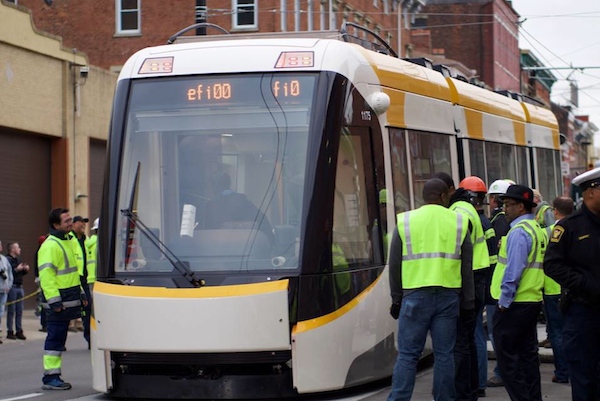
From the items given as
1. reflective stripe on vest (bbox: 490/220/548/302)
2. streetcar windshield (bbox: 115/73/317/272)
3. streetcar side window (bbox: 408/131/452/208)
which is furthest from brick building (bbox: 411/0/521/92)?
reflective stripe on vest (bbox: 490/220/548/302)

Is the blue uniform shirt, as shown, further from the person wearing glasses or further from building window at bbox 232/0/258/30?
building window at bbox 232/0/258/30

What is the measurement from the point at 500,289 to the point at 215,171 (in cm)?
272

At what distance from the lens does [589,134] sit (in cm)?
13812

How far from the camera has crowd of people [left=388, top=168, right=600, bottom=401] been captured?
852cm

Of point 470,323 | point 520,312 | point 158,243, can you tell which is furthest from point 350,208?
point 520,312

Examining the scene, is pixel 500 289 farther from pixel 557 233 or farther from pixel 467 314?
pixel 557 233

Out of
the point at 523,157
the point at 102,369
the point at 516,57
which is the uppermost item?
the point at 516,57

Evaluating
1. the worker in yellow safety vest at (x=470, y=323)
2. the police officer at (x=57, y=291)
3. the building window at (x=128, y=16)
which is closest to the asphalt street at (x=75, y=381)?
the police officer at (x=57, y=291)

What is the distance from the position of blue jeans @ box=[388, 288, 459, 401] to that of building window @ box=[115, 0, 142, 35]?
36.7m

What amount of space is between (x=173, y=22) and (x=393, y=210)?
3368cm

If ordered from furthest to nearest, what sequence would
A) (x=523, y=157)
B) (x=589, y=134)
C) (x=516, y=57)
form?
(x=589, y=134), (x=516, y=57), (x=523, y=157)

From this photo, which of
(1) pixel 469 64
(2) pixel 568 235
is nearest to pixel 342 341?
(2) pixel 568 235

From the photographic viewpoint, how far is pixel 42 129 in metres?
28.1

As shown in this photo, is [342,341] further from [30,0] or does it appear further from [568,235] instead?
[30,0]
